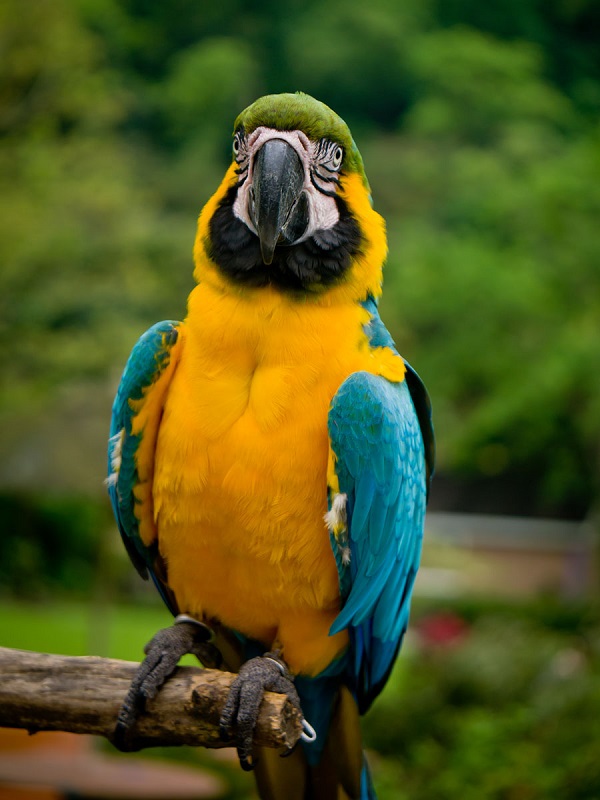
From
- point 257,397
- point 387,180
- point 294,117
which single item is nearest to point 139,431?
point 257,397

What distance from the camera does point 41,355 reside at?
8.45 m

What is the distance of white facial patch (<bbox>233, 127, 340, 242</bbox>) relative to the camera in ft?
5.63

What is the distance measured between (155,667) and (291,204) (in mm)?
962

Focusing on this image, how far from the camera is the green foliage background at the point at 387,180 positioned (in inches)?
343

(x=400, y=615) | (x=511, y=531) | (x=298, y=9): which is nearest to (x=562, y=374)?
(x=511, y=531)

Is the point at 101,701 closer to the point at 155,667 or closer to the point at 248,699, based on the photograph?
the point at 155,667

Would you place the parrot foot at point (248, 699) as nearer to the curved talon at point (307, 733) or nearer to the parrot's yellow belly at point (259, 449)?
the curved talon at point (307, 733)

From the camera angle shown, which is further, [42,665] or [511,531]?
[511,531]

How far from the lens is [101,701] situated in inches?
67.9

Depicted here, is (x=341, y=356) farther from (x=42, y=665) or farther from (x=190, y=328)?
(x=42, y=665)

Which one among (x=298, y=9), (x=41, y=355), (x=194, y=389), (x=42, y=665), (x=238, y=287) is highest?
(x=298, y=9)

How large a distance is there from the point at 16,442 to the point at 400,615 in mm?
4877

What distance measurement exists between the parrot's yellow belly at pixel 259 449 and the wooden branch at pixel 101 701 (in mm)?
199

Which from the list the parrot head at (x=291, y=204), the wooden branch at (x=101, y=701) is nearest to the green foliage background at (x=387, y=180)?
the wooden branch at (x=101, y=701)
